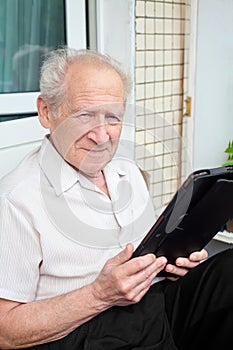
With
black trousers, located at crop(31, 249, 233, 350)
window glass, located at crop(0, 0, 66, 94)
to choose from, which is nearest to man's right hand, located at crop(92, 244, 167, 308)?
black trousers, located at crop(31, 249, 233, 350)

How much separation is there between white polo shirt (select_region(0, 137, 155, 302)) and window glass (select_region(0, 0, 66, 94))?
28.7 inches

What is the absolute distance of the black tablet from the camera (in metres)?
0.91

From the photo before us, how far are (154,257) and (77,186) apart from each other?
0.30 meters

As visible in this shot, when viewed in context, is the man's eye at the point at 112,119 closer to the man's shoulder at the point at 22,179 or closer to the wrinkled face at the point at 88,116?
the wrinkled face at the point at 88,116

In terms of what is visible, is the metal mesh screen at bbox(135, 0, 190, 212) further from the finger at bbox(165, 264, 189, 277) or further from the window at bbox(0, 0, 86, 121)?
the finger at bbox(165, 264, 189, 277)

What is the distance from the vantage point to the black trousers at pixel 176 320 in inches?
40.1

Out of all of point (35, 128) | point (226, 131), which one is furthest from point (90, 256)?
point (226, 131)

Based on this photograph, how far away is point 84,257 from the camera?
42.3 inches

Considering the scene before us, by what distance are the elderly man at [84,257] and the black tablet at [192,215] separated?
0.15 feet

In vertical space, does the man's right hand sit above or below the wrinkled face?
below

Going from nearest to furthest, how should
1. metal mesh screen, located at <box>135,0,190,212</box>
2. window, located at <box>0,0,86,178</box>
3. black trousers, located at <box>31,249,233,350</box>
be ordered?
black trousers, located at <box>31,249,233,350</box> → window, located at <box>0,0,86,178</box> → metal mesh screen, located at <box>135,0,190,212</box>

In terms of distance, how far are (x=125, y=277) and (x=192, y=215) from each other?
0.23 m

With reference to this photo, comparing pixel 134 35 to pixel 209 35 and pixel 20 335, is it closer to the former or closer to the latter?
pixel 209 35

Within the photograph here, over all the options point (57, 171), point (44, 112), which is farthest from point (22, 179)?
point (44, 112)
